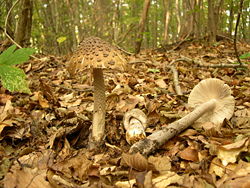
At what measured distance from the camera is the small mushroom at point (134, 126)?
2.51 m

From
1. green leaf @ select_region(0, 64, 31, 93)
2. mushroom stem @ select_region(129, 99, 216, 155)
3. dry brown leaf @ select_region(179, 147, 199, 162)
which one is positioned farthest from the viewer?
mushroom stem @ select_region(129, 99, 216, 155)

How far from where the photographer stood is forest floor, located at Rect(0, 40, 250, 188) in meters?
1.88

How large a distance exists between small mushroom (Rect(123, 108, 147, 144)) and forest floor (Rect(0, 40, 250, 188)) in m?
0.12

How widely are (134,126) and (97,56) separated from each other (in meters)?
0.92

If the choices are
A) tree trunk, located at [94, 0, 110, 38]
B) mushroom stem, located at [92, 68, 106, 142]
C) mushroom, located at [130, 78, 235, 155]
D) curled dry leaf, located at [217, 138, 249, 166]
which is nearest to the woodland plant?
mushroom stem, located at [92, 68, 106, 142]

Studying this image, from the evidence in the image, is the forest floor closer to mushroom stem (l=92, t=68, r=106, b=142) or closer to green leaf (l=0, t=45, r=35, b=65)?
mushroom stem (l=92, t=68, r=106, b=142)

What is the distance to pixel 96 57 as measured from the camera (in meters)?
2.23

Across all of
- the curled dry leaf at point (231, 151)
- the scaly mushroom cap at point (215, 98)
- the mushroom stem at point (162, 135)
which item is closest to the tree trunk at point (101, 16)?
the scaly mushroom cap at point (215, 98)

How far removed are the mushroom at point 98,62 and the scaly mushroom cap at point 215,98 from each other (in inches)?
53.1

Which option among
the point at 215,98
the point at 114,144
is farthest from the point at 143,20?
the point at 114,144

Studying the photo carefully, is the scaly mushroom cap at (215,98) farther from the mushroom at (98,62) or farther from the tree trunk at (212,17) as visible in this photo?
the tree trunk at (212,17)

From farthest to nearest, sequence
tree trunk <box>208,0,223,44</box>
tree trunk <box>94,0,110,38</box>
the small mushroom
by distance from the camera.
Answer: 1. tree trunk <box>94,0,110,38</box>
2. tree trunk <box>208,0,223,44</box>
3. the small mushroom

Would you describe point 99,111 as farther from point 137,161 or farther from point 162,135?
point 137,161

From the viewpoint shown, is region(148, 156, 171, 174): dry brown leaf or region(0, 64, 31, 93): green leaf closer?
region(0, 64, 31, 93): green leaf
